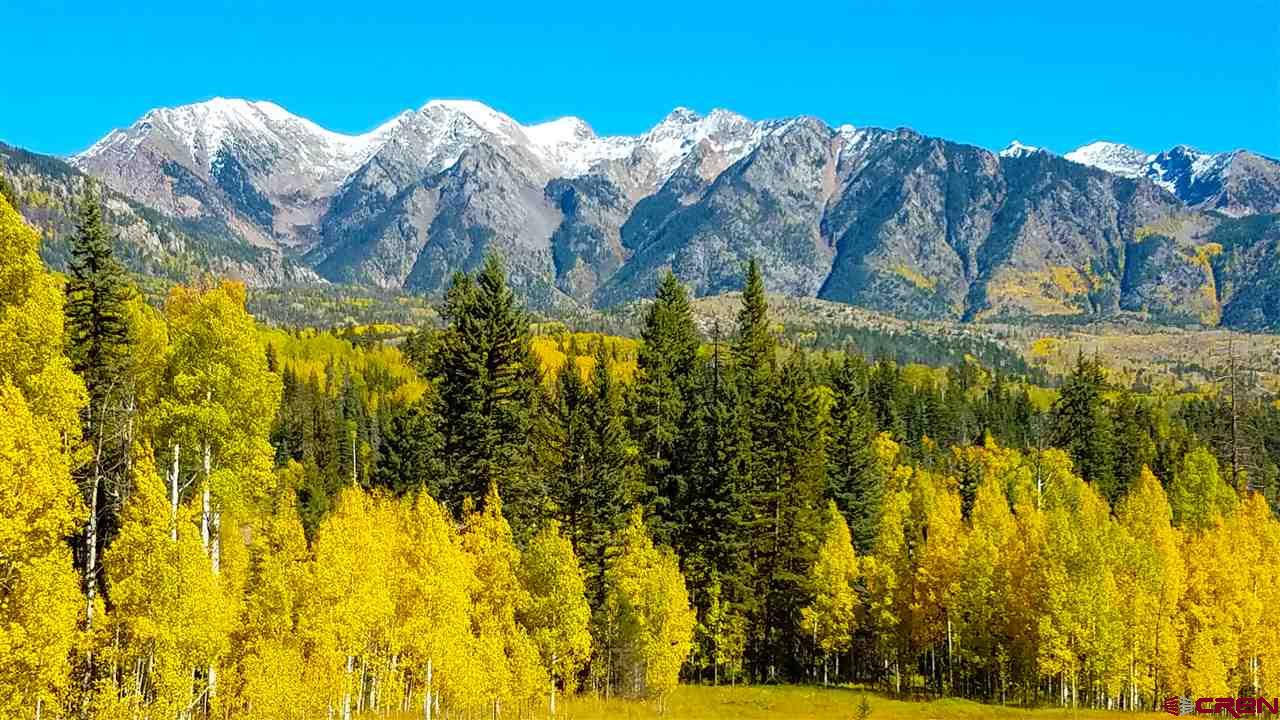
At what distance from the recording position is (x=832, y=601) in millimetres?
81750

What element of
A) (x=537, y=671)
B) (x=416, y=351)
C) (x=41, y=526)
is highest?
Answer: (x=416, y=351)

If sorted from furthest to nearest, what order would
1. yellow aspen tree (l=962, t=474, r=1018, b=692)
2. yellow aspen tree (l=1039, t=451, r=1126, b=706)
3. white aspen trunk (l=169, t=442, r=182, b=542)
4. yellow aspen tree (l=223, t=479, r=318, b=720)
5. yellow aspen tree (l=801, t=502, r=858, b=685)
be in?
yellow aspen tree (l=801, t=502, r=858, b=685) < yellow aspen tree (l=962, t=474, r=1018, b=692) < yellow aspen tree (l=1039, t=451, r=1126, b=706) < yellow aspen tree (l=223, t=479, r=318, b=720) < white aspen trunk (l=169, t=442, r=182, b=542)

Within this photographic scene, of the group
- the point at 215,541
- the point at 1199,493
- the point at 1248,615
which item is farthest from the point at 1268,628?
the point at 215,541

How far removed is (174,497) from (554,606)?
22.4m

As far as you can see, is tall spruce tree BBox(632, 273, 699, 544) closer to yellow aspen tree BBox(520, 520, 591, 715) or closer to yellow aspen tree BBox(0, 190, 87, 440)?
yellow aspen tree BBox(520, 520, 591, 715)

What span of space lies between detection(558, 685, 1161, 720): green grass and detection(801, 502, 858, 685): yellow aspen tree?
3892 millimetres

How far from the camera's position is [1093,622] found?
69750 mm

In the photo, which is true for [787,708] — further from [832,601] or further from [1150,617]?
[1150,617]

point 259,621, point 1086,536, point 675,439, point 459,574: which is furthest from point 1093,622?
point 259,621

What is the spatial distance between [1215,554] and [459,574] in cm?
5850

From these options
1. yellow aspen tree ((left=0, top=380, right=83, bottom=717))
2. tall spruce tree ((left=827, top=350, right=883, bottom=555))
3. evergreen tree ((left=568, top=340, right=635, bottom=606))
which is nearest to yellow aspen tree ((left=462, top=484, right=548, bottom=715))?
evergreen tree ((left=568, top=340, right=635, bottom=606))

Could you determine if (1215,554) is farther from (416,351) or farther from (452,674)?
(416,351)

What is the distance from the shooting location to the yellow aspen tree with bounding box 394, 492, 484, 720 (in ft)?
160

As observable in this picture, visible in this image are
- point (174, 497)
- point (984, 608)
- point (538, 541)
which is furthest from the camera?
point (984, 608)
